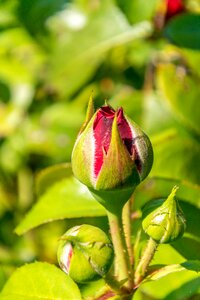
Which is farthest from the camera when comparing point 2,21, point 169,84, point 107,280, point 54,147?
point 54,147

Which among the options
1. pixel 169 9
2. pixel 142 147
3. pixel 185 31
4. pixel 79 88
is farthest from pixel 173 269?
pixel 79 88

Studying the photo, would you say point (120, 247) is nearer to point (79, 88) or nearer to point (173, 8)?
point (173, 8)

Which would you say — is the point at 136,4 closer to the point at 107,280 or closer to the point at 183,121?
the point at 183,121

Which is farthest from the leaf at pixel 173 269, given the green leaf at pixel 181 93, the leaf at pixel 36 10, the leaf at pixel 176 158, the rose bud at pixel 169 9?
the leaf at pixel 36 10

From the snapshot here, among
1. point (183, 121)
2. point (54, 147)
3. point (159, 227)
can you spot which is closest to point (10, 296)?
point (159, 227)

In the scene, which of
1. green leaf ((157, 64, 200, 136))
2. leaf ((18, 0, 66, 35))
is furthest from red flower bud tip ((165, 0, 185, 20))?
leaf ((18, 0, 66, 35))

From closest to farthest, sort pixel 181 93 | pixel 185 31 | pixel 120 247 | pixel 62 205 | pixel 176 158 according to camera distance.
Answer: pixel 120 247 → pixel 62 205 → pixel 176 158 → pixel 185 31 → pixel 181 93

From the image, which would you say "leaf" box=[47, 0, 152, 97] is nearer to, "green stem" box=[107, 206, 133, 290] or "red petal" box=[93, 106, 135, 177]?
"green stem" box=[107, 206, 133, 290]
